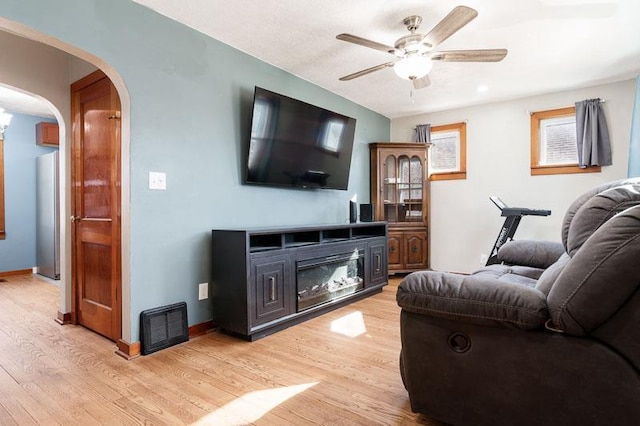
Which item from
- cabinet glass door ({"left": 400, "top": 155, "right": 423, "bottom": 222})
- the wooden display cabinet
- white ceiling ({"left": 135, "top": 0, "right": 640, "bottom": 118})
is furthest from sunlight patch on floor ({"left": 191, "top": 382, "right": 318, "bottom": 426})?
cabinet glass door ({"left": 400, "top": 155, "right": 423, "bottom": 222})

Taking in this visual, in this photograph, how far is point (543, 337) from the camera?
1.21 meters

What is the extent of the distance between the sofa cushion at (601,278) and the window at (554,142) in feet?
12.4

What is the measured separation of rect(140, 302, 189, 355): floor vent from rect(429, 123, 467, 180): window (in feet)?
13.3

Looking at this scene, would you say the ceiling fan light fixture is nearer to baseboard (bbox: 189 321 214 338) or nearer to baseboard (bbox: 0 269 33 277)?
baseboard (bbox: 189 321 214 338)

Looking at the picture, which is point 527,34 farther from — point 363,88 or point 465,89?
point 363,88

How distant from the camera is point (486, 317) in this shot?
4.20 feet

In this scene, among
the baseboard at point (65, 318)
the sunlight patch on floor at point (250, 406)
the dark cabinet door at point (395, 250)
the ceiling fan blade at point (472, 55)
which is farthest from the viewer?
the dark cabinet door at point (395, 250)

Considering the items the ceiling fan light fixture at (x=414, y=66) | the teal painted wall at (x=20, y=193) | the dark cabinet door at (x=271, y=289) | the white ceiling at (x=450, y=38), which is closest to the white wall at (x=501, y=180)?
the white ceiling at (x=450, y=38)

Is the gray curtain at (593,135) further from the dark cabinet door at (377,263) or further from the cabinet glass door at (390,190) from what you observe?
the dark cabinet door at (377,263)

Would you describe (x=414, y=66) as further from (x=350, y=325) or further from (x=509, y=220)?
(x=509, y=220)

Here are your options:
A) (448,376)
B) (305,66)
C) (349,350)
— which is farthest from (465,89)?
(448,376)

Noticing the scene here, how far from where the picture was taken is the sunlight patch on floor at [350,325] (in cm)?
277

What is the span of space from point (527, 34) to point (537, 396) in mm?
2836

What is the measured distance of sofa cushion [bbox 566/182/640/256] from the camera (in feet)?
4.22
